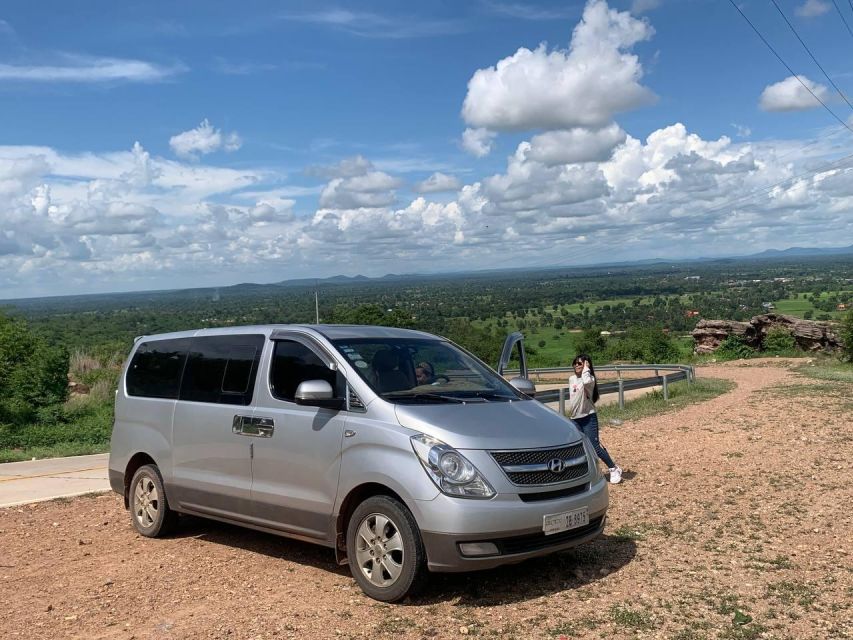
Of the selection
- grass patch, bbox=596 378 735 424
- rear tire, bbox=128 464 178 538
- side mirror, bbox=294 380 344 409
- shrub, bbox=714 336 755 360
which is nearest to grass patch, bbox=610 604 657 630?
side mirror, bbox=294 380 344 409

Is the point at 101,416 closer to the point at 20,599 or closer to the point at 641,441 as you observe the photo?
the point at 641,441

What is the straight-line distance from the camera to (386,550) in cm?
561

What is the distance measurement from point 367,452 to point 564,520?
1438 millimetres

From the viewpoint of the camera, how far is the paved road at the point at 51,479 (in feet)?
34.4

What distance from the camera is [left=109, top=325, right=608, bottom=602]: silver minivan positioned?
5.42 m

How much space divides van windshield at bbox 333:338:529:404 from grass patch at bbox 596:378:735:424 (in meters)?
9.84

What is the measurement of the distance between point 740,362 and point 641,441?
25.2 metres

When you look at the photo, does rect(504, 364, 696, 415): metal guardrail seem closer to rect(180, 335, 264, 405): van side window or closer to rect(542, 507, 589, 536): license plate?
rect(180, 335, 264, 405): van side window

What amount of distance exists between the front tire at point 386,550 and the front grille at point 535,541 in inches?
21.5

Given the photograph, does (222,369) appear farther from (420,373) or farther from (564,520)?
(564,520)

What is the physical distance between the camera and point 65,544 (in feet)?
25.7

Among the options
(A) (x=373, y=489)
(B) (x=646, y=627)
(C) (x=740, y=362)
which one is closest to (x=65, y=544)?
(A) (x=373, y=489)

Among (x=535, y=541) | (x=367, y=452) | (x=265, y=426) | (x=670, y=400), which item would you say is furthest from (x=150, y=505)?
(x=670, y=400)

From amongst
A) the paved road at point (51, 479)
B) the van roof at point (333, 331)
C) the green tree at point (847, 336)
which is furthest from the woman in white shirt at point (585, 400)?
the green tree at point (847, 336)
